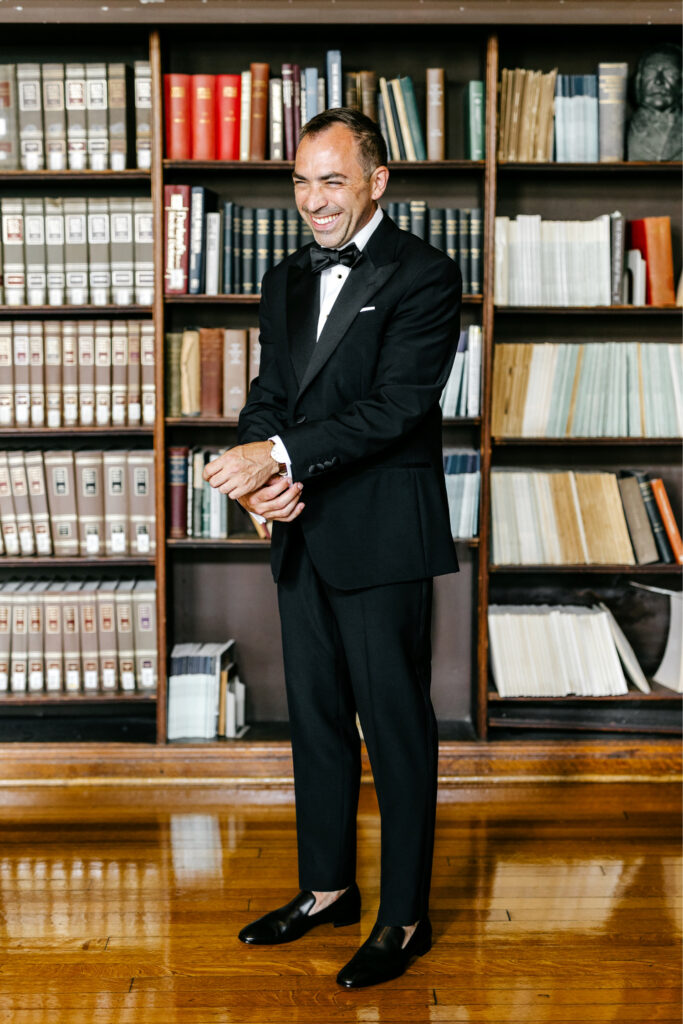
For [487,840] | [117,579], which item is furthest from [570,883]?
[117,579]

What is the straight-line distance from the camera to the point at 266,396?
2133 millimetres

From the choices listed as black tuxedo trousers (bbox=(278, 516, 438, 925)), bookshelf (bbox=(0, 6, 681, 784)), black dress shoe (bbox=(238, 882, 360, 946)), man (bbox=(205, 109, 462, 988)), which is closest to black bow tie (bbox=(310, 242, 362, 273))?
man (bbox=(205, 109, 462, 988))

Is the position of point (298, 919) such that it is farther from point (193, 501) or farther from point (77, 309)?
point (77, 309)

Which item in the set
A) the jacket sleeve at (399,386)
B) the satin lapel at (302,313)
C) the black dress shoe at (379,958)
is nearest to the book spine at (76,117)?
the satin lapel at (302,313)

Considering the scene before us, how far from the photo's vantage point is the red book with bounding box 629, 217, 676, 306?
3.07 metres

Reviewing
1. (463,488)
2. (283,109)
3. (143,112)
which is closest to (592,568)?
(463,488)

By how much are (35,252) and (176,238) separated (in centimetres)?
45

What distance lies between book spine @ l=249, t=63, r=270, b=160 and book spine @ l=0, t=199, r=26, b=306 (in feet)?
2.43

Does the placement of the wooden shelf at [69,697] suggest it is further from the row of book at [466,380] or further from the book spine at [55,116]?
the book spine at [55,116]

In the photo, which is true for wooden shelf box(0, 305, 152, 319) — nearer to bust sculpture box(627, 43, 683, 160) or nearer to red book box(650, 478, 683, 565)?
bust sculpture box(627, 43, 683, 160)

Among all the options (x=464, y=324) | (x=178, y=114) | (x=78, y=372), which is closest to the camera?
(x=178, y=114)

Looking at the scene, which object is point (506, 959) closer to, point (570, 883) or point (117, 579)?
point (570, 883)

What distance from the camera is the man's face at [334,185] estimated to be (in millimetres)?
1857

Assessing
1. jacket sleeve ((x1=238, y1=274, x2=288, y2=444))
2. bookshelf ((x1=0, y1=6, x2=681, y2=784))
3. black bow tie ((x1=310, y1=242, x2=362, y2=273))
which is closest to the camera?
black bow tie ((x1=310, y1=242, x2=362, y2=273))
